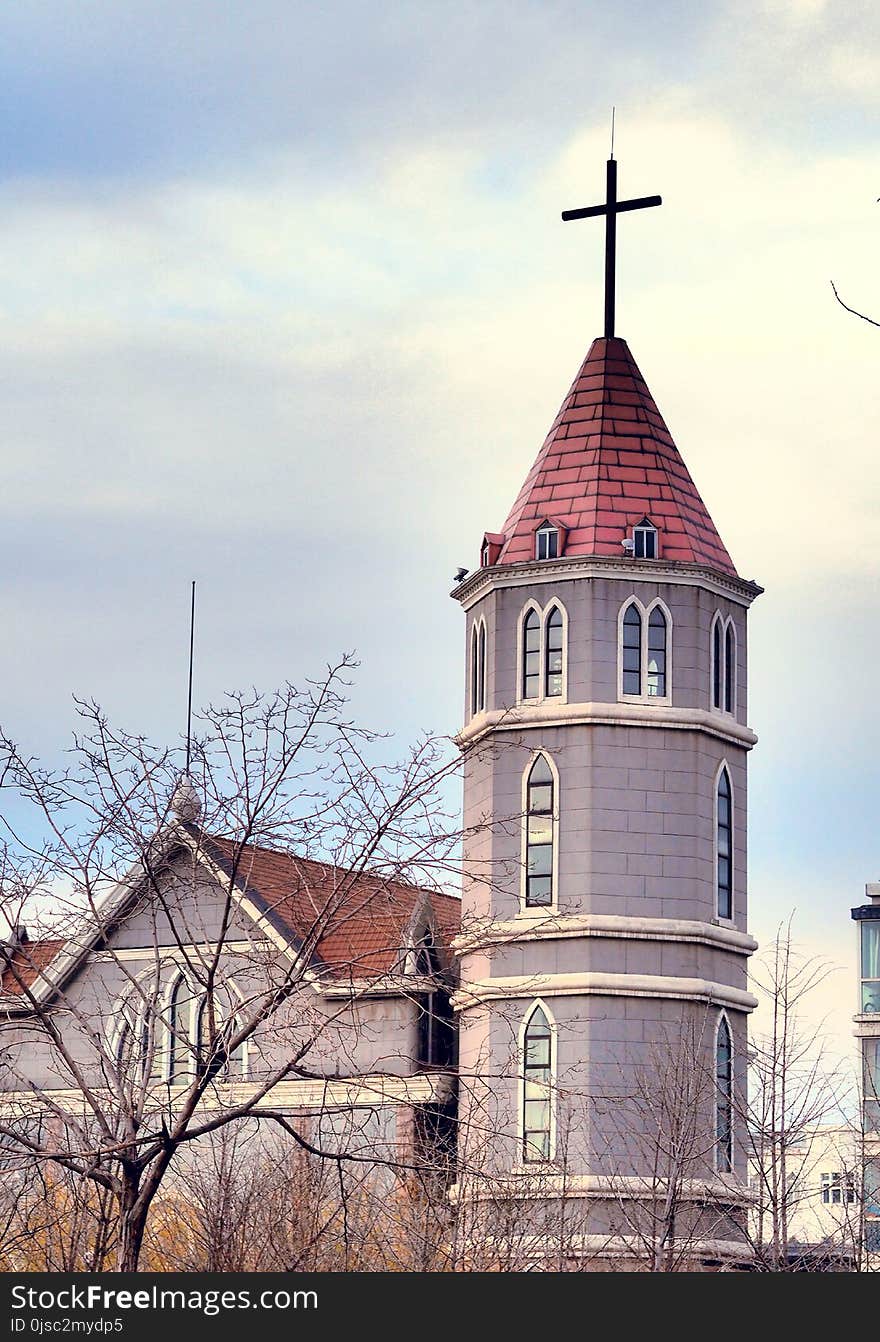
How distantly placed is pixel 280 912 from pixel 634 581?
8243mm

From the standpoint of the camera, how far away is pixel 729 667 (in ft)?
128

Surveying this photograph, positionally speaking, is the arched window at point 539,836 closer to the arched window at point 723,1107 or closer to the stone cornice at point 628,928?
the stone cornice at point 628,928

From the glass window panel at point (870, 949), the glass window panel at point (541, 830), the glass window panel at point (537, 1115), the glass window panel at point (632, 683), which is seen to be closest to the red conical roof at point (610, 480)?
the glass window panel at point (632, 683)

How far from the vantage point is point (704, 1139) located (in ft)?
120

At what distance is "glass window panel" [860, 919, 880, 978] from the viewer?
82.8 meters

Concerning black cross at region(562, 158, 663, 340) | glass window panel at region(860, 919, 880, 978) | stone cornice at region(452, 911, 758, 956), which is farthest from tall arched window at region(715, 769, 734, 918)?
glass window panel at region(860, 919, 880, 978)

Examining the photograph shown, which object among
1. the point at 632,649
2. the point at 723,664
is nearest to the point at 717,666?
the point at 723,664

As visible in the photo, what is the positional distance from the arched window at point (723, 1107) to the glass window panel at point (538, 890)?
11.2 feet

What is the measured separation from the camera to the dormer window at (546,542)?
38.2m

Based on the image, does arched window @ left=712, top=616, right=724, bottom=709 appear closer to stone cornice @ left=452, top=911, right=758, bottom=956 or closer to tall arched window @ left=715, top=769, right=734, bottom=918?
tall arched window @ left=715, top=769, right=734, bottom=918

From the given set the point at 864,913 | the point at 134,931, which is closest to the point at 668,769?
the point at 134,931

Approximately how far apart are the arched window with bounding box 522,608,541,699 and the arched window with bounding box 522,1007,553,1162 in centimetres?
499

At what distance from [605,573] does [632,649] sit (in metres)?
1.26
